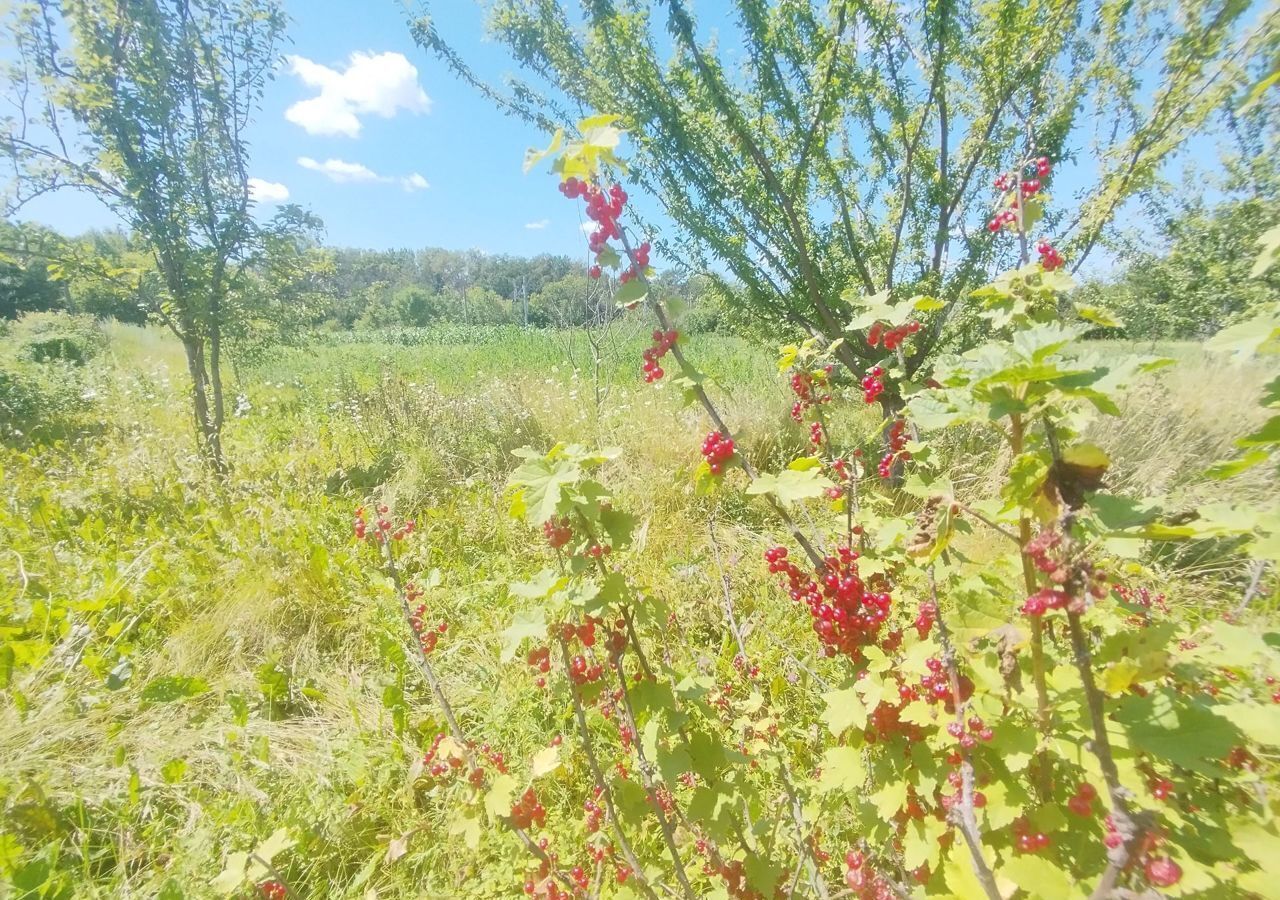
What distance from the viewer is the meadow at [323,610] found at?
1.88 metres

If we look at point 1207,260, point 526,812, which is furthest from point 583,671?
point 1207,260

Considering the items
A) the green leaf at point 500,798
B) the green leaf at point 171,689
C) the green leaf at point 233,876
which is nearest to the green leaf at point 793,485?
the green leaf at point 500,798

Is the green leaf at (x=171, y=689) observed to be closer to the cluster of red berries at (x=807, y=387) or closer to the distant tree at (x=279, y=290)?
the cluster of red berries at (x=807, y=387)

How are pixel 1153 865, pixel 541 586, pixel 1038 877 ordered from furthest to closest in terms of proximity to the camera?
1. pixel 541 586
2. pixel 1038 877
3. pixel 1153 865

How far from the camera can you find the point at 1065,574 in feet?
1.86

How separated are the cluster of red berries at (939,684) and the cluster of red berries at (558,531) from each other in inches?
27.8

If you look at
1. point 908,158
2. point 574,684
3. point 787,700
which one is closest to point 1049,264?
point 574,684

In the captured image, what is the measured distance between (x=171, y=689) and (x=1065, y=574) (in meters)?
3.33

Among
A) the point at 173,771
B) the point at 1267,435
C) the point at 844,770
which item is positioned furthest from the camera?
the point at 173,771

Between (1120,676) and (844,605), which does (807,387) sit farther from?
(1120,676)

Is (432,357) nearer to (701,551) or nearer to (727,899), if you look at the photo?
(701,551)

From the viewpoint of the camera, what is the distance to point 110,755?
7.22 feet

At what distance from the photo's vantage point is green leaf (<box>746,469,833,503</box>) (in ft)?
3.09

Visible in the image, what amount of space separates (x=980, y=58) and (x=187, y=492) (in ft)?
19.8
